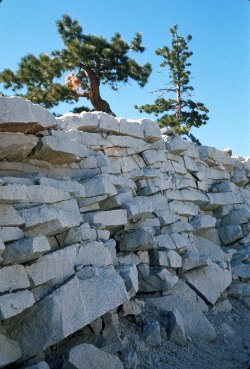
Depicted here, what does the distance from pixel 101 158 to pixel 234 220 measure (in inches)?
266

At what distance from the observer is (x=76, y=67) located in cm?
2033

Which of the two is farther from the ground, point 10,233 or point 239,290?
point 10,233

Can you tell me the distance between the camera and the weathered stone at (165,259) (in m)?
10.1

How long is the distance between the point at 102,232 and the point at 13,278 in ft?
9.16

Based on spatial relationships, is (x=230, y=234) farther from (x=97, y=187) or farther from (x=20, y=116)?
(x=20, y=116)

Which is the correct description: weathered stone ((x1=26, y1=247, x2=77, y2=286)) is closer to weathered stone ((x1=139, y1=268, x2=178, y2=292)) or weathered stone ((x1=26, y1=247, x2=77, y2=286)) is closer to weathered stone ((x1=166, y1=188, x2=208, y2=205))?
weathered stone ((x1=139, y1=268, x2=178, y2=292))

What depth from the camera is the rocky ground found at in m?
7.85

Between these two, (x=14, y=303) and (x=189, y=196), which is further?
(x=189, y=196)

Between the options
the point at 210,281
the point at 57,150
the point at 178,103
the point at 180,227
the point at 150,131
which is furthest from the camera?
the point at 178,103

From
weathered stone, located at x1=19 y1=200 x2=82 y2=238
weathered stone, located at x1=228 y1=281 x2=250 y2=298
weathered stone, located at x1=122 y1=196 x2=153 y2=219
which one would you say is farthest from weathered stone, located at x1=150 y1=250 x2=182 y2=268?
weathered stone, located at x1=228 y1=281 x2=250 y2=298

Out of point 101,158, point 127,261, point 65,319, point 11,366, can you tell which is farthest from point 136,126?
point 11,366

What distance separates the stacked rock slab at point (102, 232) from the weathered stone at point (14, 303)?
0.05 ft

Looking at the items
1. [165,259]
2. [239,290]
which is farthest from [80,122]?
[239,290]

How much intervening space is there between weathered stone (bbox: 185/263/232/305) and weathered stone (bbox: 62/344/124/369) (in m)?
4.45
